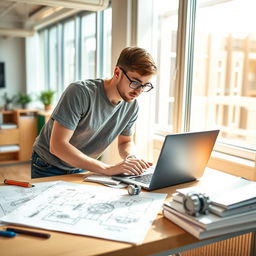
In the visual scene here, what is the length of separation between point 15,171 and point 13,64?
245 centimetres

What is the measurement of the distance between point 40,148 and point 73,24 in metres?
3.90

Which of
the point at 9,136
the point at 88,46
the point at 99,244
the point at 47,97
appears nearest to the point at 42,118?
the point at 47,97

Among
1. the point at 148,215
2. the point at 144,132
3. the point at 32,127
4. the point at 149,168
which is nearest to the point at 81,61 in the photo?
the point at 32,127

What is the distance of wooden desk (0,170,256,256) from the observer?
857 mm

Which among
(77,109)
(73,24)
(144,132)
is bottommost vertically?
(144,132)

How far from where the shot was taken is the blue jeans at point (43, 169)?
1.79 meters

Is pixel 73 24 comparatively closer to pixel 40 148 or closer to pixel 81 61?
pixel 81 61

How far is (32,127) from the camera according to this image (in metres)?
5.47

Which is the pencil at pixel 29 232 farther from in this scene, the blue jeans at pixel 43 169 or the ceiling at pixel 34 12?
the ceiling at pixel 34 12

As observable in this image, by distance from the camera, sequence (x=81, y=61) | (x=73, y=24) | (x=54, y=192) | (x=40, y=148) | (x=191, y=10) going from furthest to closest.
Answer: (x=73, y=24) < (x=81, y=61) < (x=191, y=10) < (x=40, y=148) < (x=54, y=192)

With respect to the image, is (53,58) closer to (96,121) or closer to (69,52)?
(69,52)

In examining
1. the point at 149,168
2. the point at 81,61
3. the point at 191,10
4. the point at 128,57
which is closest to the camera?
the point at 128,57

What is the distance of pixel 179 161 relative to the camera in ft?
4.50

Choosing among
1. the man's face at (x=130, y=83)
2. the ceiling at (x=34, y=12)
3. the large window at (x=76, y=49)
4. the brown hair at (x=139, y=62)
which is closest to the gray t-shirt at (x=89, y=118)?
the man's face at (x=130, y=83)
